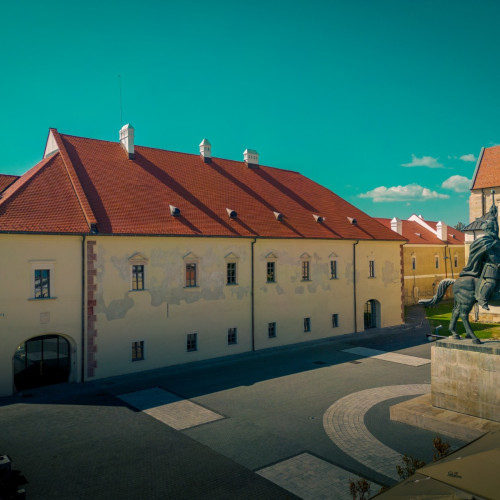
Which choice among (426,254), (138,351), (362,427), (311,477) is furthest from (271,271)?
(426,254)

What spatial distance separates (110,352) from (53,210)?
7789 mm

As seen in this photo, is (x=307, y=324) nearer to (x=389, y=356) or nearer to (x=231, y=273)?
(x=389, y=356)

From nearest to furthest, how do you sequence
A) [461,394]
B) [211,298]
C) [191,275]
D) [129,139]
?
[461,394]
[191,275]
[211,298]
[129,139]

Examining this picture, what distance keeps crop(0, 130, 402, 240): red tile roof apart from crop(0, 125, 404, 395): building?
101mm

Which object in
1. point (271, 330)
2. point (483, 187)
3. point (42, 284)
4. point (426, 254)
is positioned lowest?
point (271, 330)

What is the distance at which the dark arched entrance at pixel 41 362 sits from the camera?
65.1 ft

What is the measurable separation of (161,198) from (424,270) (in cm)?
4128

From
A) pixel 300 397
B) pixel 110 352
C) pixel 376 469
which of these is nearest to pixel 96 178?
pixel 110 352

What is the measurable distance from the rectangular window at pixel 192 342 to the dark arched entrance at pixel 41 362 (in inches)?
259

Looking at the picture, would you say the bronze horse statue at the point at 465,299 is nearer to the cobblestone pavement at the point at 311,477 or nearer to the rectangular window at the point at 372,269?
the cobblestone pavement at the point at 311,477

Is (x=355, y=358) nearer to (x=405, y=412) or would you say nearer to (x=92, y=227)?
(x=405, y=412)

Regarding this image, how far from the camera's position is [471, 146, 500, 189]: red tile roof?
4238cm

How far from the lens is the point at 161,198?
2556 centimetres

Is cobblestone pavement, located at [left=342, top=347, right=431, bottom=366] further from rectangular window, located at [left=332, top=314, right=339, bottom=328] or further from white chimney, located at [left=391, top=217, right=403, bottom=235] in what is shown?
white chimney, located at [left=391, top=217, right=403, bottom=235]
